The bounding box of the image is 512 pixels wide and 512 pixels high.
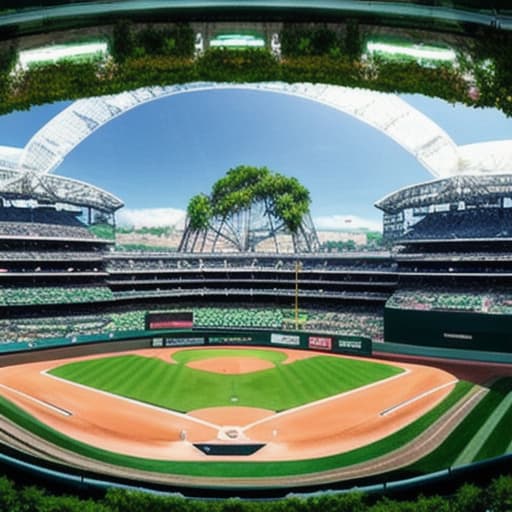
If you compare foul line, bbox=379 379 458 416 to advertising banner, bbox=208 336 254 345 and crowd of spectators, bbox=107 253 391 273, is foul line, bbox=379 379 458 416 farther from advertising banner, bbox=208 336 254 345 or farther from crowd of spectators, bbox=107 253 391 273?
crowd of spectators, bbox=107 253 391 273

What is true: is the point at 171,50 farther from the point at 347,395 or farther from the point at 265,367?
the point at 265,367

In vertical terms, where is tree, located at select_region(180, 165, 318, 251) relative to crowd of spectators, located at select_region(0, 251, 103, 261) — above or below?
above

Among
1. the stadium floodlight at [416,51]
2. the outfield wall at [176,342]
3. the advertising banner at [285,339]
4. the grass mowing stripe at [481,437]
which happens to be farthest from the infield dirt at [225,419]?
the stadium floodlight at [416,51]

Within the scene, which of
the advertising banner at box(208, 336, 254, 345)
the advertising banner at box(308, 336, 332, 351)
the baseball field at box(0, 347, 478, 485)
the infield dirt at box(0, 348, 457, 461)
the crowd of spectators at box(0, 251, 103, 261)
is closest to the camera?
the baseball field at box(0, 347, 478, 485)

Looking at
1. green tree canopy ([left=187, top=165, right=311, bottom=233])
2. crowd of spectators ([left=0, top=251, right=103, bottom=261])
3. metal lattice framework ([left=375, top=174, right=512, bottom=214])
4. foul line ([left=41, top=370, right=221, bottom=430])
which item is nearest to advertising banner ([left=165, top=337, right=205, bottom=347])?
foul line ([left=41, top=370, right=221, bottom=430])

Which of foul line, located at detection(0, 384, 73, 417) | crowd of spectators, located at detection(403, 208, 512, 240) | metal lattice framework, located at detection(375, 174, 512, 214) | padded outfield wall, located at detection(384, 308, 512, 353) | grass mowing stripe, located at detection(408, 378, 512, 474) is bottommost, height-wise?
foul line, located at detection(0, 384, 73, 417)

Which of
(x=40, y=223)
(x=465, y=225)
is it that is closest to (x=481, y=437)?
(x=465, y=225)

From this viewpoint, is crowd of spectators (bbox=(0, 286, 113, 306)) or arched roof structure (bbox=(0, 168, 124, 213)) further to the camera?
arched roof structure (bbox=(0, 168, 124, 213))

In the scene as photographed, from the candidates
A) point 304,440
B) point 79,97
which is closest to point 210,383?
point 304,440

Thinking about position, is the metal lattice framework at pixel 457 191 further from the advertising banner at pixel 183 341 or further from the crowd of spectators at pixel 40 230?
the crowd of spectators at pixel 40 230
